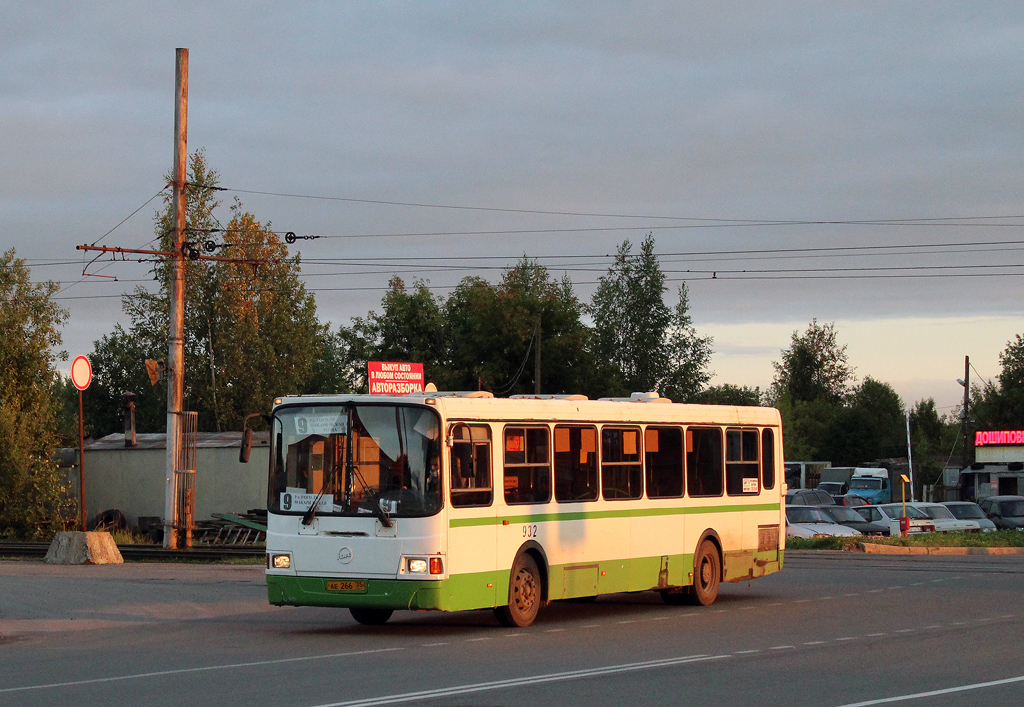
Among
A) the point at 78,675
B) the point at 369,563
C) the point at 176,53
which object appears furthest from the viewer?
the point at 176,53

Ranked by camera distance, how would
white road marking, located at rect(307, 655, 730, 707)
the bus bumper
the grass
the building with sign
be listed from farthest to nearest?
1. the building with sign
2. the grass
3. the bus bumper
4. white road marking, located at rect(307, 655, 730, 707)

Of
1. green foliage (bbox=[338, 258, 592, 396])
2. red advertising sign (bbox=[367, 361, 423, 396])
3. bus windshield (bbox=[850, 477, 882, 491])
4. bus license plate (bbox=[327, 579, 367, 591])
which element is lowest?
bus license plate (bbox=[327, 579, 367, 591])

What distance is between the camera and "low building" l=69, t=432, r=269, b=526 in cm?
4094

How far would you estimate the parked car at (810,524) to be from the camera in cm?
3547

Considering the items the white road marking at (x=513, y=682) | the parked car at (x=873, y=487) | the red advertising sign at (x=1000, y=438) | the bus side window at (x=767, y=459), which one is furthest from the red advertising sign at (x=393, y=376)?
the parked car at (x=873, y=487)

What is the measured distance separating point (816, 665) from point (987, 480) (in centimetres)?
4793

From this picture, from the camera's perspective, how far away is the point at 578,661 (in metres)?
12.5

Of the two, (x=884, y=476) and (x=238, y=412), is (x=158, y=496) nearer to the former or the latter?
(x=238, y=412)

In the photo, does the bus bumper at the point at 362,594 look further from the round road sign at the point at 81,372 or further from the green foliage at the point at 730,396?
the green foliage at the point at 730,396

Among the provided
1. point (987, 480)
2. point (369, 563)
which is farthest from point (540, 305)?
point (369, 563)

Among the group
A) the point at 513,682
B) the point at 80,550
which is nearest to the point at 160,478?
the point at 80,550

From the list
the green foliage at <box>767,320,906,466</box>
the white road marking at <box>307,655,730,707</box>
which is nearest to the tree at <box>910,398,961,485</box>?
the green foliage at <box>767,320,906,466</box>

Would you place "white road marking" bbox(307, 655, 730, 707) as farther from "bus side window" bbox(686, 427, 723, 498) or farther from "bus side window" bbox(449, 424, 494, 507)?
Answer: "bus side window" bbox(686, 427, 723, 498)

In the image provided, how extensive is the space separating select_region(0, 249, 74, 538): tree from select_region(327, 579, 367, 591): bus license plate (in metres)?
24.2
